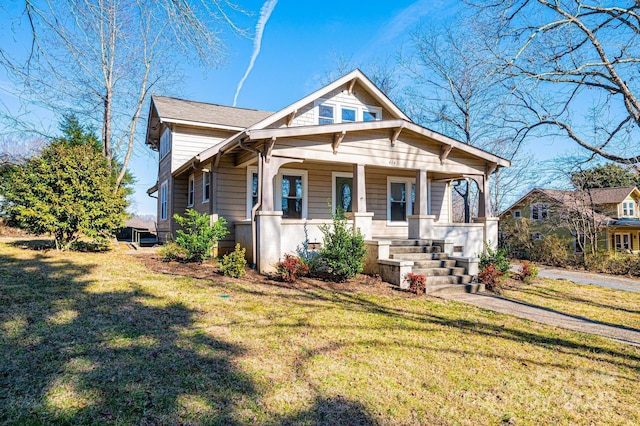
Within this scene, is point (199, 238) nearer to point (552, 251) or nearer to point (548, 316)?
point (548, 316)

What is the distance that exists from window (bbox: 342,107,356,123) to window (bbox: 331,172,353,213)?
2240 millimetres

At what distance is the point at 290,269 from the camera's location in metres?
7.87

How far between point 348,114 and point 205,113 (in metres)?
5.89

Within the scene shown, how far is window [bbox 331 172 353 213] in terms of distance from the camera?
1265 centimetres

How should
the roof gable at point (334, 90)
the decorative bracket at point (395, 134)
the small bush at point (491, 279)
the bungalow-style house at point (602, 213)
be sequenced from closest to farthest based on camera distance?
1. the small bush at point (491, 279)
2. the decorative bracket at point (395, 134)
3. the roof gable at point (334, 90)
4. the bungalow-style house at point (602, 213)

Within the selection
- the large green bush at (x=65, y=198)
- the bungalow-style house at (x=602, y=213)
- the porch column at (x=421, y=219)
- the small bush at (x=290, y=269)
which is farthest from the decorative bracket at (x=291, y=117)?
the bungalow-style house at (x=602, y=213)

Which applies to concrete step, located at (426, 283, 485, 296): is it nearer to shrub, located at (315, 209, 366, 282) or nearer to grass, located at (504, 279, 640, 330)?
grass, located at (504, 279, 640, 330)

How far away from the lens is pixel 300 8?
10039 millimetres

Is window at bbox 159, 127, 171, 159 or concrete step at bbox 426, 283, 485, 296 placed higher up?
window at bbox 159, 127, 171, 159

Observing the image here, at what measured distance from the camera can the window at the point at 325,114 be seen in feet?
43.3

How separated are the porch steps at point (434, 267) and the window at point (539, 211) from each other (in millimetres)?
18669

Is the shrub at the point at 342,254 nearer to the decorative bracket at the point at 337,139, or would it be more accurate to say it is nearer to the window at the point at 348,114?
the decorative bracket at the point at 337,139

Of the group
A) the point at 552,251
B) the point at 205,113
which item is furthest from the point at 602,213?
the point at 205,113

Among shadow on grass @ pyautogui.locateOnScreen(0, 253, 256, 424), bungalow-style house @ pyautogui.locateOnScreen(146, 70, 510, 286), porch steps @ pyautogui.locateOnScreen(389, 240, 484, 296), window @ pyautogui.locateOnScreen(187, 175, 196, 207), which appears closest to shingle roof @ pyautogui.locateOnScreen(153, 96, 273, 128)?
bungalow-style house @ pyautogui.locateOnScreen(146, 70, 510, 286)
